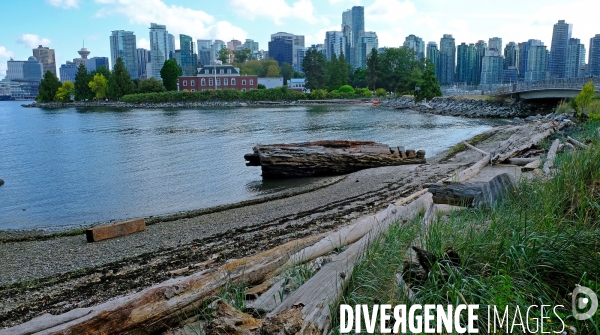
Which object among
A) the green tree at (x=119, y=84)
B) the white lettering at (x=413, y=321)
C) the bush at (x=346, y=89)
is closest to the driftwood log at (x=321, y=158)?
the white lettering at (x=413, y=321)

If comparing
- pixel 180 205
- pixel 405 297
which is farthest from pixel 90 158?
pixel 405 297

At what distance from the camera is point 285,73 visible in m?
185

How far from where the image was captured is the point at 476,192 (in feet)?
26.3

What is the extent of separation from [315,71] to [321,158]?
12020cm

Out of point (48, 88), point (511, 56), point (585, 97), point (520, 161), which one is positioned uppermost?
point (511, 56)

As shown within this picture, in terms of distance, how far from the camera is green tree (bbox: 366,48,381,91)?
436ft

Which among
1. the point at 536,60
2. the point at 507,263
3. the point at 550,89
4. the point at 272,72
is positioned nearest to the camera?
the point at 507,263

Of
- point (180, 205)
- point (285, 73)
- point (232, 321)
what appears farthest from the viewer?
point (285, 73)

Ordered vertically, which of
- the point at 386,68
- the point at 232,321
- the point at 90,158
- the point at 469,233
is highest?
the point at 386,68

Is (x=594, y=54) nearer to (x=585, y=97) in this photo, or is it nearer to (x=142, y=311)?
(x=585, y=97)

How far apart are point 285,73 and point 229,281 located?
183663 mm

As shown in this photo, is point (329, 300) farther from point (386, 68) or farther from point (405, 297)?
point (386, 68)

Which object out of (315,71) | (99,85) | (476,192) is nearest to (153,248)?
(476,192)

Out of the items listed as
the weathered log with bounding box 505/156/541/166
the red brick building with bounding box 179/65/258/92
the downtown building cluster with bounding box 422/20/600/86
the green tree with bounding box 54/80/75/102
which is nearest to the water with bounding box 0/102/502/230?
the weathered log with bounding box 505/156/541/166
